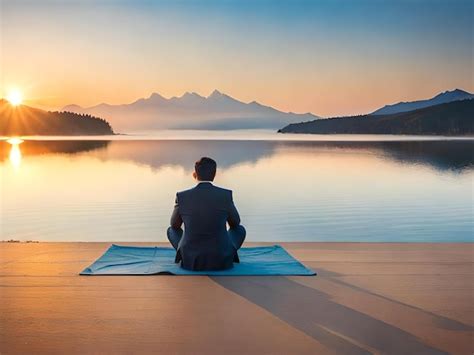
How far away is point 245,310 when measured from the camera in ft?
11.3

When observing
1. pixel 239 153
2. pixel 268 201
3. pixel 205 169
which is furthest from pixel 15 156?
pixel 205 169

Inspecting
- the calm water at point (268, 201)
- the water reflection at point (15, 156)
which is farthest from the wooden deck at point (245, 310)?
the water reflection at point (15, 156)

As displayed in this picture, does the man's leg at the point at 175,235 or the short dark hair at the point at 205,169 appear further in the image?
the man's leg at the point at 175,235

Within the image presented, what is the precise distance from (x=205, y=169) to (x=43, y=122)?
26948 mm

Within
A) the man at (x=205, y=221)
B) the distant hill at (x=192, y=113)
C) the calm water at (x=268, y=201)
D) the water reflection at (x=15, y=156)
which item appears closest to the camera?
the man at (x=205, y=221)

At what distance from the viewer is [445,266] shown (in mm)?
4641

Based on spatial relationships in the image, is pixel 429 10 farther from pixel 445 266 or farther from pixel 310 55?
pixel 445 266

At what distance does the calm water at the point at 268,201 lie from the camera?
9.64m

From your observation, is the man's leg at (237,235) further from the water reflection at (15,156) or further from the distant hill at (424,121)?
the distant hill at (424,121)

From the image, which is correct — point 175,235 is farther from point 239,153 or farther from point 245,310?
point 239,153

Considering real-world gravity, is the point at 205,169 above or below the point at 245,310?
above

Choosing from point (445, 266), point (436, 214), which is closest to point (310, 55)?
point (436, 214)

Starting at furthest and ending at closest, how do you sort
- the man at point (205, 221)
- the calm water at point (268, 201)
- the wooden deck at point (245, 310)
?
the calm water at point (268, 201), the man at point (205, 221), the wooden deck at point (245, 310)

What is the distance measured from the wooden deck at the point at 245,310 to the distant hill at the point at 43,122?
916 inches
